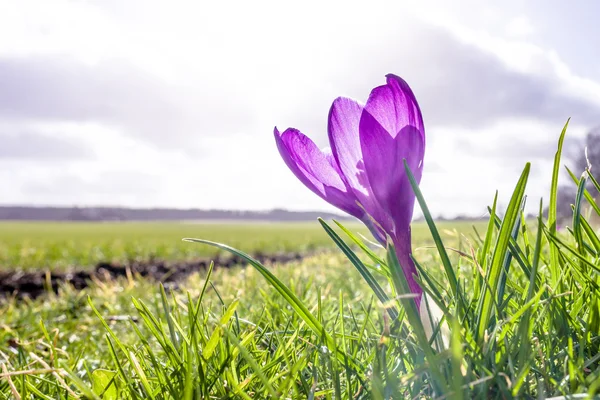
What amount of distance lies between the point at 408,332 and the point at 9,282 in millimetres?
7786

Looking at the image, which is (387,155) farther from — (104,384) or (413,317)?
(104,384)

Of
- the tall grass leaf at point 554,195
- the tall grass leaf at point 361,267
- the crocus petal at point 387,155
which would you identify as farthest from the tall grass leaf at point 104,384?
the tall grass leaf at point 554,195

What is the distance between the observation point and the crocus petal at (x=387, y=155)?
2.73 feet

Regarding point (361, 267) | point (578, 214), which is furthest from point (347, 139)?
point (578, 214)

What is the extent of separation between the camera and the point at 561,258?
1182 mm

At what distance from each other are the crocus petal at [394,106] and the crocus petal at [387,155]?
1 centimetres

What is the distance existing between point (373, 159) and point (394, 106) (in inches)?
3.6

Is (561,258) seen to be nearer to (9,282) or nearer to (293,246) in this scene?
(9,282)

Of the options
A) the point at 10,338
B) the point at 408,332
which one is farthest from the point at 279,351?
the point at 10,338

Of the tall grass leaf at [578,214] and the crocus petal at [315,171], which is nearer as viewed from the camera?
the crocus petal at [315,171]

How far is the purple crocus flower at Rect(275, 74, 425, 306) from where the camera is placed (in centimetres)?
83

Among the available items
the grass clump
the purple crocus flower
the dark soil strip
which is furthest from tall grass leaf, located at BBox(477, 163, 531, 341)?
the dark soil strip

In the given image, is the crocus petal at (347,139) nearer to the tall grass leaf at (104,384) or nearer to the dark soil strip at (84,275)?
the tall grass leaf at (104,384)

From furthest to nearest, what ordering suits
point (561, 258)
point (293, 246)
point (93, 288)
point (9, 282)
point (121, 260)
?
point (293, 246) → point (121, 260) → point (9, 282) → point (93, 288) → point (561, 258)
